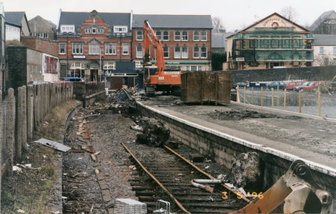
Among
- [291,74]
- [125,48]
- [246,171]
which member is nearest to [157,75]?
[291,74]

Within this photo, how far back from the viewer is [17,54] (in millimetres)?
23375

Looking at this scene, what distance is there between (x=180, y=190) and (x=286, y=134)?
6.26 metres

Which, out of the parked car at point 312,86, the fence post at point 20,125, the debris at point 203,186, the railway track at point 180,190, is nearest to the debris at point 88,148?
the railway track at point 180,190

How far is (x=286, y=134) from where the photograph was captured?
1505 cm

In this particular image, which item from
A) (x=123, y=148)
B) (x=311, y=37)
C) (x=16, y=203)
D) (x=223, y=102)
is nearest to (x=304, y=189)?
(x=16, y=203)

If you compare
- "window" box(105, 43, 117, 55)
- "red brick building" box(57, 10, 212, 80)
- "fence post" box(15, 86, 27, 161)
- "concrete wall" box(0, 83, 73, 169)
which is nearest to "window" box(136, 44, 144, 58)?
"red brick building" box(57, 10, 212, 80)

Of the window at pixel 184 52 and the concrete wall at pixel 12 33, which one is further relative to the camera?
the window at pixel 184 52

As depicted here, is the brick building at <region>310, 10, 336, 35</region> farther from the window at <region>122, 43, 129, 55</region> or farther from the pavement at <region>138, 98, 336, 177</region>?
the pavement at <region>138, 98, 336, 177</region>

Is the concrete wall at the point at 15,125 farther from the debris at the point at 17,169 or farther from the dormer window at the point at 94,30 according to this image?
the dormer window at the point at 94,30

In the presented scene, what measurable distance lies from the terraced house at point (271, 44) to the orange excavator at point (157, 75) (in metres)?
41.2

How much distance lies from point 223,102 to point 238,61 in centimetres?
4830

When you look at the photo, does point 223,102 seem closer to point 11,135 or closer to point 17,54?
point 17,54

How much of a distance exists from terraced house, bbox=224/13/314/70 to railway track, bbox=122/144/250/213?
65.3 m

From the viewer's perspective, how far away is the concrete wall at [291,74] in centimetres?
4141
